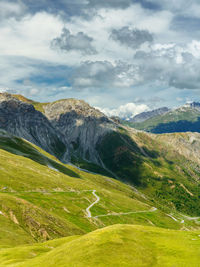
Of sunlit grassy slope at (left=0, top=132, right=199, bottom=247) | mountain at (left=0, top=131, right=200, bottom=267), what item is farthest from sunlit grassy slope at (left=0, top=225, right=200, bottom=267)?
sunlit grassy slope at (left=0, top=132, right=199, bottom=247)

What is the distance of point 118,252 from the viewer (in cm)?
3794

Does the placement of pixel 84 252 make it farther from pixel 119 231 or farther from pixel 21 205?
pixel 21 205

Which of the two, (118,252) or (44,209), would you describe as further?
(44,209)

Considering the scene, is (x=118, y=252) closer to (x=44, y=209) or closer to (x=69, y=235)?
(x=69, y=235)

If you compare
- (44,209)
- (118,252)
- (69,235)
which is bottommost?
(69,235)

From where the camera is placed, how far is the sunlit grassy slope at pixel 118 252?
1383 inches

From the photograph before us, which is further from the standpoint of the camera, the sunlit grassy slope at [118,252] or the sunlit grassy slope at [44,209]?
the sunlit grassy slope at [44,209]

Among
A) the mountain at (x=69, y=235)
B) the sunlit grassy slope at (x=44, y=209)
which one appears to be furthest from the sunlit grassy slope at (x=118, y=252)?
the sunlit grassy slope at (x=44, y=209)

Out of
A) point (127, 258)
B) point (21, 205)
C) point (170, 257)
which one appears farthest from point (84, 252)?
point (21, 205)

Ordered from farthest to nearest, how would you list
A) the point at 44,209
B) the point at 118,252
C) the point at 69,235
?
the point at 44,209, the point at 69,235, the point at 118,252

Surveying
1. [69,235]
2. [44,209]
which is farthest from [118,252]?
[44,209]

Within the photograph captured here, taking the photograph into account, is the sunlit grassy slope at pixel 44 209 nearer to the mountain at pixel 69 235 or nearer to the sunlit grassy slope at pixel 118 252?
the mountain at pixel 69 235

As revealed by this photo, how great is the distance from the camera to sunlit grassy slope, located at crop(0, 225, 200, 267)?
35125 mm

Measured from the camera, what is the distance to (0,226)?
6706 centimetres
